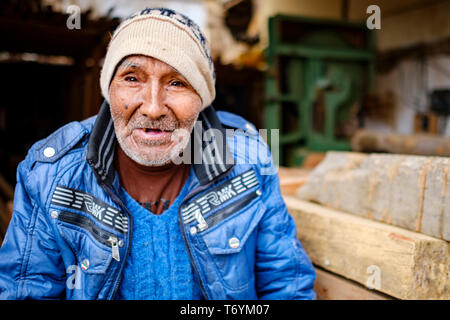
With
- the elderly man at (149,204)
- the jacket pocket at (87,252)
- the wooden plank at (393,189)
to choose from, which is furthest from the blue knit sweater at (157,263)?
the wooden plank at (393,189)

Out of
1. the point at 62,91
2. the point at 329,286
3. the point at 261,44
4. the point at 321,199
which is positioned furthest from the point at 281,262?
the point at 261,44

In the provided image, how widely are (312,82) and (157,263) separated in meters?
3.83

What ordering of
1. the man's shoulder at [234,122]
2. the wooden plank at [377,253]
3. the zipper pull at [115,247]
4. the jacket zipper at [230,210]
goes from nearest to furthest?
the wooden plank at [377,253] < the zipper pull at [115,247] < the jacket zipper at [230,210] < the man's shoulder at [234,122]

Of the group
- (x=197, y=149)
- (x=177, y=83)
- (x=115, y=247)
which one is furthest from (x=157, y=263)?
(x=177, y=83)

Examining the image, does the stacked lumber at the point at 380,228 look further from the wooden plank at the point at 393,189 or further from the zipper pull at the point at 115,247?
the zipper pull at the point at 115,247

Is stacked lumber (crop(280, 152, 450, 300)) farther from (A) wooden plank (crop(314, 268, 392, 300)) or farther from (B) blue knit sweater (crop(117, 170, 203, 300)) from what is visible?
(B) blue knit sweater (crop(117, 170, 203, 300))

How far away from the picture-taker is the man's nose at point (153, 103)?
4.68ft

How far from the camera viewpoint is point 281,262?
5.11ft

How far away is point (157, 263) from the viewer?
1.48 m

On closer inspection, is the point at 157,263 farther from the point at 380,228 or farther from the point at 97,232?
the point at 380,228

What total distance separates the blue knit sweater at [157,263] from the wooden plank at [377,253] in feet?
1.83

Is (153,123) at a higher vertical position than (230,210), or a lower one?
higher
